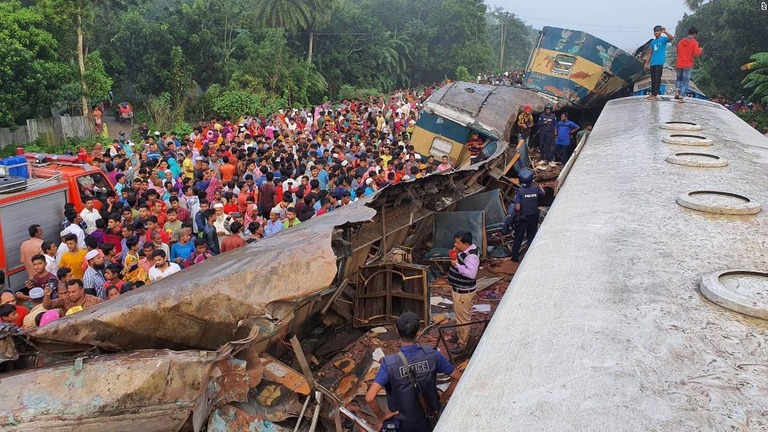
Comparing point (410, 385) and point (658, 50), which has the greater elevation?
point (658, 50)

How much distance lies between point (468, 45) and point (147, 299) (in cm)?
4198

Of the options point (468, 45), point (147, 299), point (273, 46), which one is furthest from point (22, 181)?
point (468, 45)

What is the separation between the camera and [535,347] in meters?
2.95

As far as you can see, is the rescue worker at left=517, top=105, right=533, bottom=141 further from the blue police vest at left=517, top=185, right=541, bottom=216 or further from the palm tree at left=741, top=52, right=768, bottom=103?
the palm tree at left=741, top=52, right=768, bottom=103

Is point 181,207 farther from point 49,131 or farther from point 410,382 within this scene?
point 49,131

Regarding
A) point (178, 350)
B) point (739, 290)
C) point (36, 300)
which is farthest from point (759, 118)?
point (36, 300)

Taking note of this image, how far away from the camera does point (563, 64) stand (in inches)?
640

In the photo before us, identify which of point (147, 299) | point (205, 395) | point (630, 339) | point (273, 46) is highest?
point (273, 46)

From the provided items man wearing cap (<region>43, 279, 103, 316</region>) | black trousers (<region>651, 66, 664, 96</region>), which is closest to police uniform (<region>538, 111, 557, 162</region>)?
black trousers (<region>651, 66, 664, 96</region>)

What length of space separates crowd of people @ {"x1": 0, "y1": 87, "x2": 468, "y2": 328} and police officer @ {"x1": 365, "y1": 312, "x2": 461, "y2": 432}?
120 inches

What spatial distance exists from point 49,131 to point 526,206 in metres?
17.8

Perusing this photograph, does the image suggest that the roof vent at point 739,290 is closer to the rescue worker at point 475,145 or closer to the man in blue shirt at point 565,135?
the rescue worker at point 475,145

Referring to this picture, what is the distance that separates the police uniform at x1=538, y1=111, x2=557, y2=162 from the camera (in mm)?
14453

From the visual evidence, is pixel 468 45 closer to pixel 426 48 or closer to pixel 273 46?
pixel 426 48
